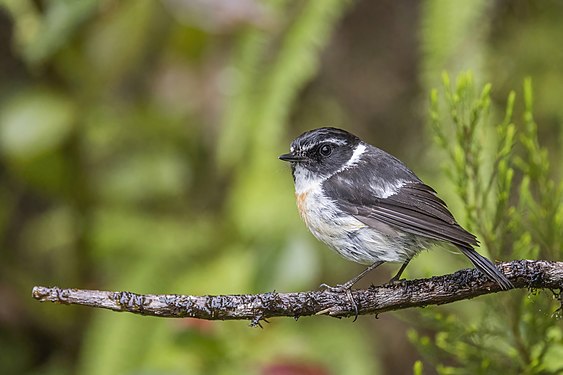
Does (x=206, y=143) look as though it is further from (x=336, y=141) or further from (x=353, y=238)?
(x=353, y=238)

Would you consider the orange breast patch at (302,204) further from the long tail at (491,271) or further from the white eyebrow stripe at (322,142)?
the long tail at (491,271)

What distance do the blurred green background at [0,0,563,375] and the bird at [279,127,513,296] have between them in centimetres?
58

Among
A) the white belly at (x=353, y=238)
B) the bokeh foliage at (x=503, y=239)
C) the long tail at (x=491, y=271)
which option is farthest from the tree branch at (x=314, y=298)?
the white belly at (x=353, y=238)

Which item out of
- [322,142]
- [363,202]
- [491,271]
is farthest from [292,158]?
[491,271]

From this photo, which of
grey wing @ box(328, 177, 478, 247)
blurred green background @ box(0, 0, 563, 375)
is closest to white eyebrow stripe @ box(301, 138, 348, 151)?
grey wing @ box(328, 177, 478, 247)

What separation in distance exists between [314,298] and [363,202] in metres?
0.73

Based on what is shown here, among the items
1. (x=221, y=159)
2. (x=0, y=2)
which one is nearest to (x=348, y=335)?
(x=221, y=159)

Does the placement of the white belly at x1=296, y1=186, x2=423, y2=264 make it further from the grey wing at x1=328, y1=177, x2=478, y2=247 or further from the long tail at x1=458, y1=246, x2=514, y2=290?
the long tail at x1=458, y1=246, x2=514, y2=290

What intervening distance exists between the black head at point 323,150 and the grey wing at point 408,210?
96mm

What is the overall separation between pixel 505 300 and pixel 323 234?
21.4 inches

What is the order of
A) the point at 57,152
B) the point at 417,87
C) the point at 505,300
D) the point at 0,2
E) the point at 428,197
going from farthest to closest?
the point at 417,87
the point at 57,152
the point at 0,2
the point at 428,197
the point at 505,300

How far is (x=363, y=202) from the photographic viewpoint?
235 centimetres

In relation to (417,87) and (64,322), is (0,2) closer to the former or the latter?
(64,322)

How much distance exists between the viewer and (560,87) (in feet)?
12.5
